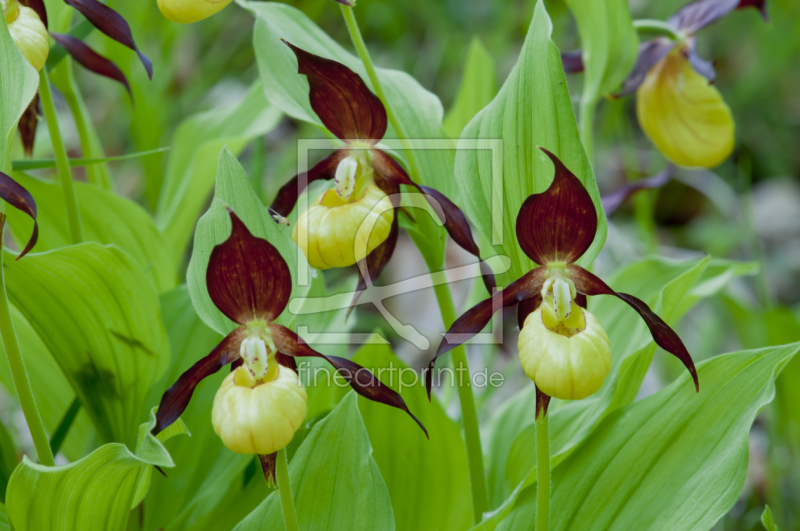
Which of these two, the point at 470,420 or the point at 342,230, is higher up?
the point at 342,230

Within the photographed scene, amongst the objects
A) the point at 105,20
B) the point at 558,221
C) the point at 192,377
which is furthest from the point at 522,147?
the point at 105,20

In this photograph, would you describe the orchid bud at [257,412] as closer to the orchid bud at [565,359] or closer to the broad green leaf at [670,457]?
the orchid bud at [565,359]

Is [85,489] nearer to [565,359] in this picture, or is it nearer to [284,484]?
[284,484]

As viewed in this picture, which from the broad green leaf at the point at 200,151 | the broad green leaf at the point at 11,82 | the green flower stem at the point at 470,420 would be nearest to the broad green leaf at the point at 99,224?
the broad green leaf at the point at 200,151

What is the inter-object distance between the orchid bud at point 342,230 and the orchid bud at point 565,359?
24 centimetres

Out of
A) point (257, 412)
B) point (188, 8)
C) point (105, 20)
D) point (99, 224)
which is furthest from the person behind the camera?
point (99, 224)

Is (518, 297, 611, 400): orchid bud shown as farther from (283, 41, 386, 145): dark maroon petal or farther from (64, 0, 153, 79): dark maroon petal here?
(64, 0, 153, 79): dark maroon petal

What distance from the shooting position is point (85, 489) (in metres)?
0.65

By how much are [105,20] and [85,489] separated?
0.59 metres

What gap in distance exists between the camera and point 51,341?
869 mm

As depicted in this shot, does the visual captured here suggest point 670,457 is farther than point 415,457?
No

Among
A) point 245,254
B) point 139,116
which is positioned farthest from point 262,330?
point 139,116

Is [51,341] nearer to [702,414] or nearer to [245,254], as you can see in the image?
[245,254]

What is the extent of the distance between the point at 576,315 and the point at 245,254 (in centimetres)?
35
